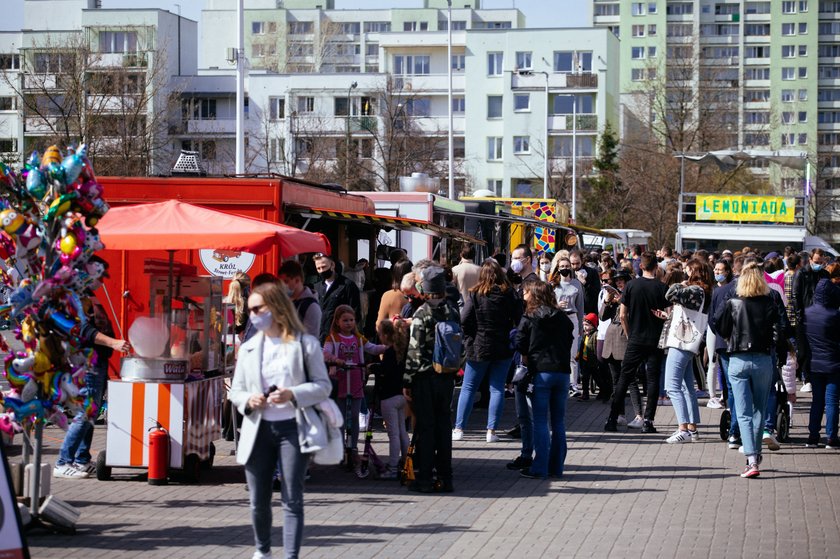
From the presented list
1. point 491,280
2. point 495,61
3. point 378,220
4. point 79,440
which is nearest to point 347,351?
point 491,280

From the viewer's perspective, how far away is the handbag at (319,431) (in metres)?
7.53

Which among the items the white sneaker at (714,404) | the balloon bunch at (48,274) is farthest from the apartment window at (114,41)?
the balloon bunch at (48,274)

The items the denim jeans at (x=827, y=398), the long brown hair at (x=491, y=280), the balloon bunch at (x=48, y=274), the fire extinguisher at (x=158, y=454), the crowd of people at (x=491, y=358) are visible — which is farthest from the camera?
the denim jeans at (x=827, y=398)

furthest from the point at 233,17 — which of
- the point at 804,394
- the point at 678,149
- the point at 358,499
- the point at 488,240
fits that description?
the point at 358,499

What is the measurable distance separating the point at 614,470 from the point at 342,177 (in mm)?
45975

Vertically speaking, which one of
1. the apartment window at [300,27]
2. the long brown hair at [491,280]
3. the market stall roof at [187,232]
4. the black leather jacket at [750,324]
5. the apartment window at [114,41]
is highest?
the apartment window at [300,27]

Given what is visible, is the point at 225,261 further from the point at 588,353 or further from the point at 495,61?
the point at 495,61

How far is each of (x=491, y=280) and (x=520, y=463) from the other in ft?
6.25

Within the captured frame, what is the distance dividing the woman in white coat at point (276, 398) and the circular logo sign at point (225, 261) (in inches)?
284

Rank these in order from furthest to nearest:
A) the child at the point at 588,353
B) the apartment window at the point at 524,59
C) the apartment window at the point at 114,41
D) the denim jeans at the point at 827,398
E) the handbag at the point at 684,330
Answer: the apartment window at the point at 524,59 < the apartment window at the point at 114,41 < the child at the point at 588,353 < the handbag at the point at 684,330 < the denim jeans at the point at 827,398

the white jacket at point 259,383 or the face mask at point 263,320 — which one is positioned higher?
the face mask at point 263,320

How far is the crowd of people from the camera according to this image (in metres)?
7.64

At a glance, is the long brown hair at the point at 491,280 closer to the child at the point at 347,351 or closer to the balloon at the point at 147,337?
the child at the point at 347,351

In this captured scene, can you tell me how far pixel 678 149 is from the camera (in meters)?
73.2
